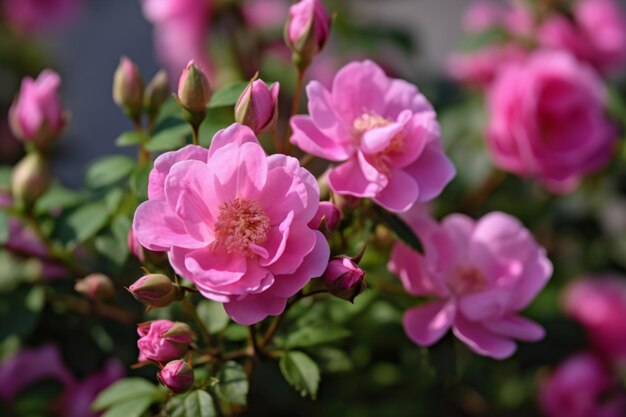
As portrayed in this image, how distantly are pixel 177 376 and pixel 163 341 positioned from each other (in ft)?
0.10

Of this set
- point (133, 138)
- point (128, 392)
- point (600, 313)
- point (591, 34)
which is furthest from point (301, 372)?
point (591, 34)

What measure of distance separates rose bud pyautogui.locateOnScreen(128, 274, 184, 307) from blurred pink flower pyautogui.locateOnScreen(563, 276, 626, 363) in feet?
2.59

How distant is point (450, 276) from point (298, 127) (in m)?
0.21

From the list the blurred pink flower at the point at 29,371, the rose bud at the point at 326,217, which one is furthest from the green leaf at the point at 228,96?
the blurred pink flower at the point at 29,371

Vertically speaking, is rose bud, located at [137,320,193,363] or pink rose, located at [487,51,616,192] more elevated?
rose bud, located at [137,320,193,363]

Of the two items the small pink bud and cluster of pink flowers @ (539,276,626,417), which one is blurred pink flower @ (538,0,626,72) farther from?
the small pink bud

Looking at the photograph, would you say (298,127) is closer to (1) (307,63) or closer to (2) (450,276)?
(1) (307,63)

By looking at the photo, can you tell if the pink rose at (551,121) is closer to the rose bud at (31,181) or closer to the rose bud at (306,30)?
the rose bud at (306,30)

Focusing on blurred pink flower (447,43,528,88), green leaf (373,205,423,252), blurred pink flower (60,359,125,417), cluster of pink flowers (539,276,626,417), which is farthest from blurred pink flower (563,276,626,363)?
blurred pink flower (60,359,125,417)

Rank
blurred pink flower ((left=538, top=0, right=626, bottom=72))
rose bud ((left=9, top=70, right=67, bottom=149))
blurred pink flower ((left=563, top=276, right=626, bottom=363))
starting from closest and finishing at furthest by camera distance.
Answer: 1. rose bud ((left=9, top=70, right=67, bottom=149))
2. blurred pink flower ((left=563, top=276, right=626, bottom=363))
3. blurred pink flower ((left=538, top=0, right=626, bottom=72))

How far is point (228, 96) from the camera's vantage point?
68 cm

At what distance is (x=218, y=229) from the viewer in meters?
0.59

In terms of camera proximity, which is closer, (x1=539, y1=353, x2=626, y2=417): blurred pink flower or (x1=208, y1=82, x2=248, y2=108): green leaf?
(x1=208, y1=82, x2=248, y2=108): green leaf

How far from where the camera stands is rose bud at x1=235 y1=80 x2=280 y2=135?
1.98ft
